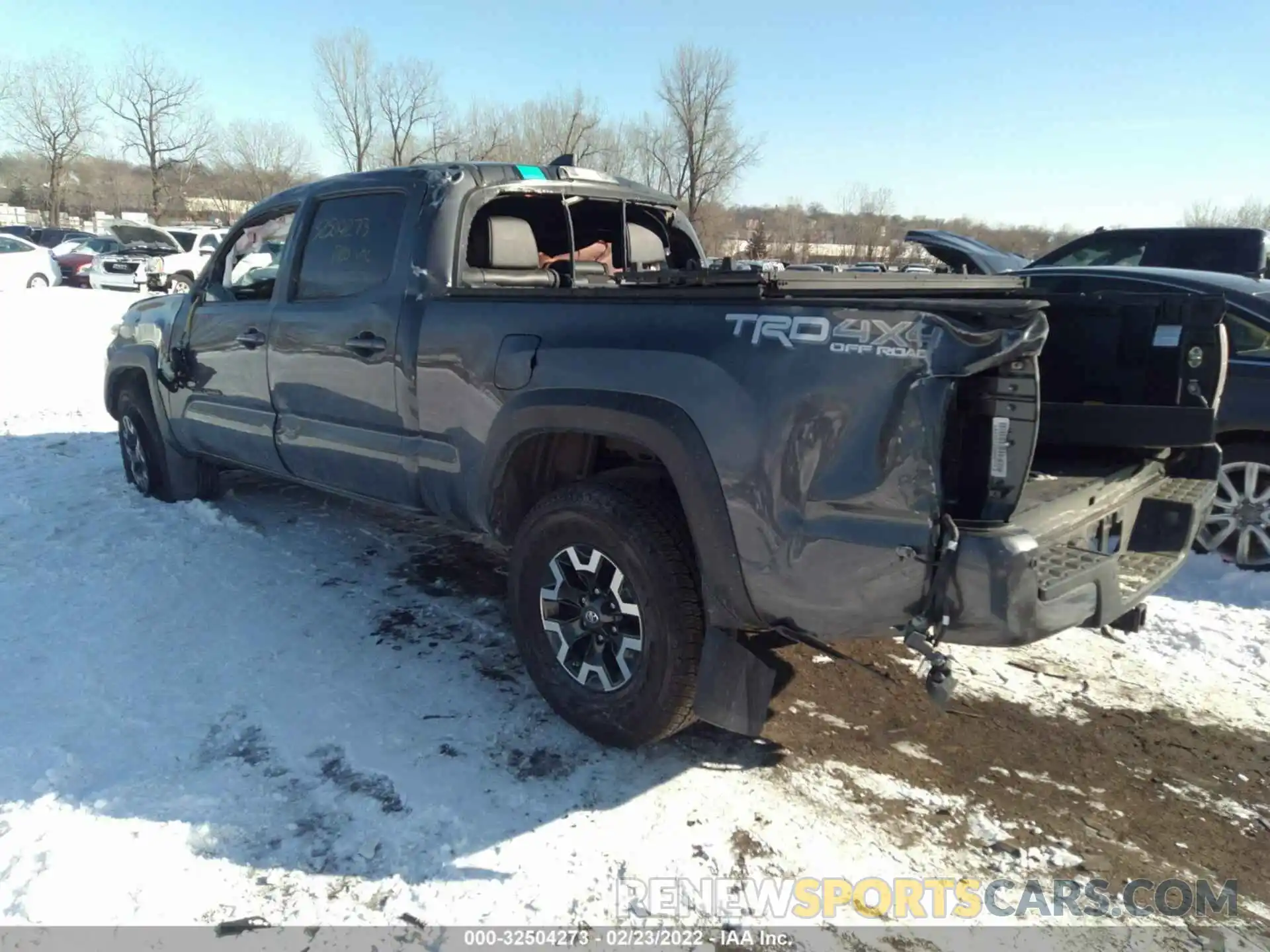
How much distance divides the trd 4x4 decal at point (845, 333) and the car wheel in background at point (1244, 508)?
12.3 ft

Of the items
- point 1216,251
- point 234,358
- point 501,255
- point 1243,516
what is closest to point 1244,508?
point 1243,516

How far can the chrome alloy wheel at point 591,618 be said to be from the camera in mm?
2971

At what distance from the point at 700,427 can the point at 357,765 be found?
165cm

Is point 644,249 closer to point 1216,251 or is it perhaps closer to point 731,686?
point 731,686

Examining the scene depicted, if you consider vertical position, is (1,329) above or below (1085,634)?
above

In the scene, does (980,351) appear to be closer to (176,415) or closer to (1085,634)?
(1085,634)

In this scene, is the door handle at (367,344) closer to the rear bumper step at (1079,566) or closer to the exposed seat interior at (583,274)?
the exposed seat interior at (583,274)

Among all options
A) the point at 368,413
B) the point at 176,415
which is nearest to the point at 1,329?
the point at 176,415

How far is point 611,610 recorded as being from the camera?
3016 millimetres

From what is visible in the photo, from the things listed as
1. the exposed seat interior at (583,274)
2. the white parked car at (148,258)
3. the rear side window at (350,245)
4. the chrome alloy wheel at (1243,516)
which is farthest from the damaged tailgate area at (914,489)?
the white parked car at (148,258)

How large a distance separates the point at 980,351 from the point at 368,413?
8.73ft

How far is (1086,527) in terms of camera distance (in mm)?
2756

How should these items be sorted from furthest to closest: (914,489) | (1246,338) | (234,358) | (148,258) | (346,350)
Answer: (148,258)
(1246,338)
(234,358)
(346,350)
(914,489)

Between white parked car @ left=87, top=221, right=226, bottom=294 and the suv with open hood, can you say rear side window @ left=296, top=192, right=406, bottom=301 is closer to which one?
the suv with open hood
